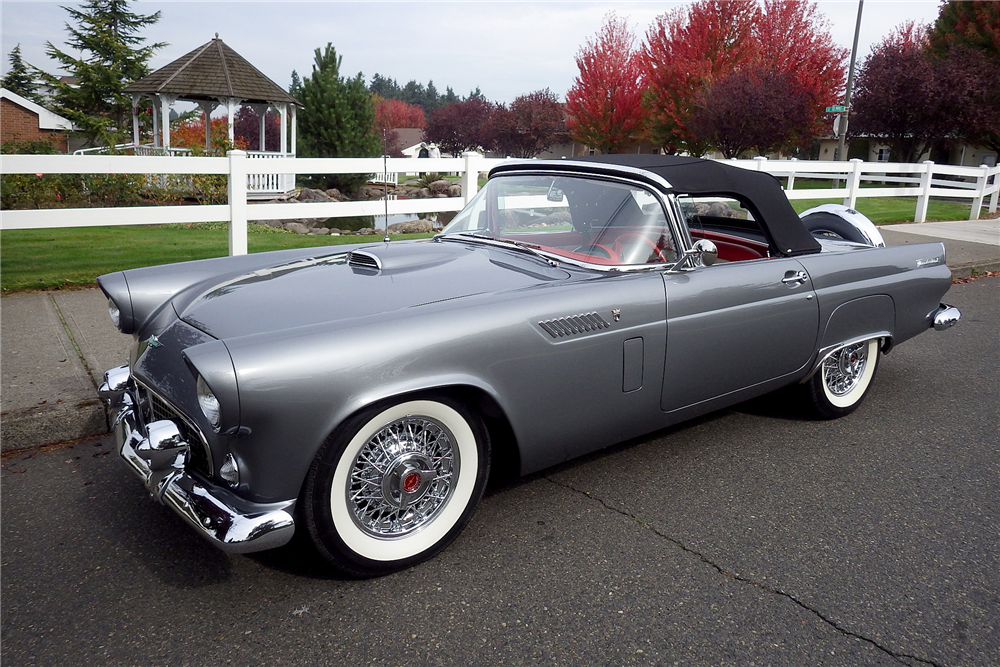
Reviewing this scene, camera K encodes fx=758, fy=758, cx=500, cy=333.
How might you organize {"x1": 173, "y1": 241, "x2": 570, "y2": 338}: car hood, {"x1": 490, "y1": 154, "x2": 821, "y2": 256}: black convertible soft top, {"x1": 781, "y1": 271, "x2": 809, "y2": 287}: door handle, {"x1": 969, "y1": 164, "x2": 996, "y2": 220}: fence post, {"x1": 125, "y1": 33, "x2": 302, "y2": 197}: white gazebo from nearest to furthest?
1. {"x1": 173, "y1": 241, "x2": 570, "y2": 338}: car hood
2. {"x1": 490, "y1": 154, "x2": 821, "y2": 256}: black convertible soft top
3. {"x1": 781, "y1": 271, "x2": 809, "y2": 287}: door handle
4. {"x1": 969, "y1": 164, "x2": 996, "y2": 220}: fence post
5. {"x1": 125, "y1": 33, "x2": 302, "y2": 197}: white gazebo

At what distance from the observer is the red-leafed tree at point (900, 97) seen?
2412cm

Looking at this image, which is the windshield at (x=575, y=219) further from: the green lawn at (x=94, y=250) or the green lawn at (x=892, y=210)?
the green lawn at (x=892, y=210)

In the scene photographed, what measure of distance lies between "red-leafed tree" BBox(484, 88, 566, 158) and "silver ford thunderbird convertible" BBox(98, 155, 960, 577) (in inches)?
1526

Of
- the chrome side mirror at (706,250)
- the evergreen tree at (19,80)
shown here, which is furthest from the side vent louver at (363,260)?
the evergreen tree at (19,80)

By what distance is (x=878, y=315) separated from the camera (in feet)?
13.4

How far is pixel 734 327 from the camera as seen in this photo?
134 inches

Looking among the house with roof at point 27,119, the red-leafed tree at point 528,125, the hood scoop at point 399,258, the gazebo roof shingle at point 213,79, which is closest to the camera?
the hood scoop at point 399,258

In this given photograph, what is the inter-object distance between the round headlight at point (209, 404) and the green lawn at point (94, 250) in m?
5.22

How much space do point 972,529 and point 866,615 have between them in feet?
2.94

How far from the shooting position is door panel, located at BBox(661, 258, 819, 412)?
10.6ft

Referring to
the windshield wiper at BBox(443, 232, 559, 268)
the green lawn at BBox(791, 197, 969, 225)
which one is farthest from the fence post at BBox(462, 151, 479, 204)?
the green lawn at BBox(791, 197, 969, 225)

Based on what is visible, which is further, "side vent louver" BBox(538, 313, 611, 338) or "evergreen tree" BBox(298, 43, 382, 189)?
"evergreen tree" BBox(298, 43, 382, 189)

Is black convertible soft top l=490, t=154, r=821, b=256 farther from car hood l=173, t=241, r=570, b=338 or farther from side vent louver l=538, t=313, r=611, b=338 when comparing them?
side vent louver l=538, t=313, r=611, b=338

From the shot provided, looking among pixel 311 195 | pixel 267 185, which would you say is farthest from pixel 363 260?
pixel 311 195
